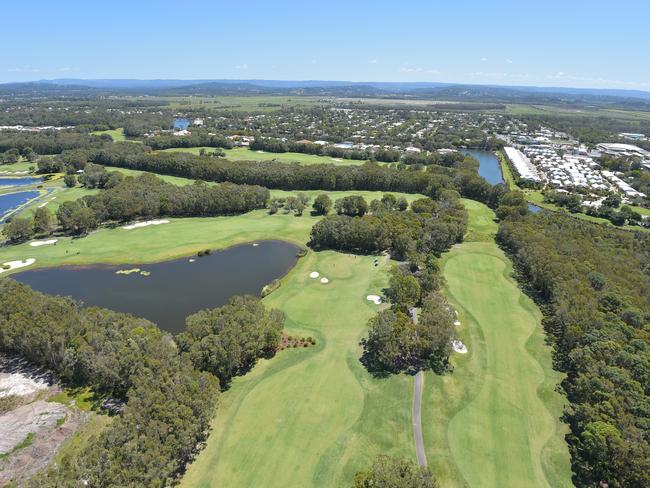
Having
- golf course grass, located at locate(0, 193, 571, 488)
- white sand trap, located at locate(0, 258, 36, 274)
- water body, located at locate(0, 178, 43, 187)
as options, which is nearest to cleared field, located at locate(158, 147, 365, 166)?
water body, located at locate(0, 178, 43, 187)

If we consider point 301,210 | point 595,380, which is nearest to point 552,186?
point 301,210

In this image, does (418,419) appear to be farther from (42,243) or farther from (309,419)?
(42,243)

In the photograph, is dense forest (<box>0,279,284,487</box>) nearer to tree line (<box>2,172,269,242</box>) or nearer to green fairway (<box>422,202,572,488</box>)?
green fairway (<box>422,202,572,488</box>)

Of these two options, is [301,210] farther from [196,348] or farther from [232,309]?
[196,348]

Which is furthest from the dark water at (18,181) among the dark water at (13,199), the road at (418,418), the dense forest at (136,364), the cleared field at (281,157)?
the road at (418,418)

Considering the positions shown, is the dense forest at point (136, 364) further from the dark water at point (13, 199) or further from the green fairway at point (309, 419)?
the dark water at point (13, 199)

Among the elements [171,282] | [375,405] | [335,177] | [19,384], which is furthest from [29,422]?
[335,177]
